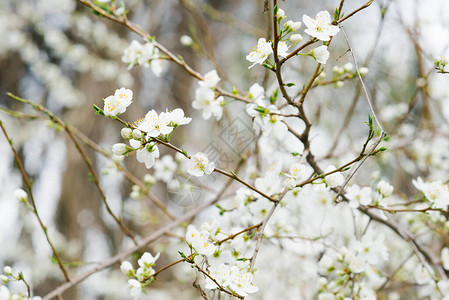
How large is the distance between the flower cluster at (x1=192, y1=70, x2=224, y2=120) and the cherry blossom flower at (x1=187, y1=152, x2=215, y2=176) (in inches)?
12.0

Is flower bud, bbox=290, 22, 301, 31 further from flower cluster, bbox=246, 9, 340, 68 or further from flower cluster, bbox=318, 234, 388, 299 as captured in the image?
flower cluster, bbox=318, 234, 388, 299

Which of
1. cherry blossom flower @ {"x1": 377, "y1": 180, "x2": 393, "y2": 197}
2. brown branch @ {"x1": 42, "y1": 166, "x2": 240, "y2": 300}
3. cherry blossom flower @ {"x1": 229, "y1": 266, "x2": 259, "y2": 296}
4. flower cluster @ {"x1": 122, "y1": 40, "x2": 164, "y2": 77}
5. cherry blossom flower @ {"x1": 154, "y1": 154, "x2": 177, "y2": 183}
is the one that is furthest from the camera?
cherry blossom flower @ {"x1": 154, "y1": 154, "x2": 177, "y2": 183}

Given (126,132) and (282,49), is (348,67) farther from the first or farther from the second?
(126,132)

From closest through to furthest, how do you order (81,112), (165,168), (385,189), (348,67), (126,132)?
(126,132) → (385,189) → (348,67) → (165,168) → (81,112)

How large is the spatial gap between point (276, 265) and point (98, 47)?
2375 mm

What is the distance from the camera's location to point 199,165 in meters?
0.80

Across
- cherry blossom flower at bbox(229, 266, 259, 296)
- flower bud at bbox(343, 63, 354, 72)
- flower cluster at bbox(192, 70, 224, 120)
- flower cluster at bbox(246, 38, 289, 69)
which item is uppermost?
flower bud at bbox(343, 63, 354, 72)

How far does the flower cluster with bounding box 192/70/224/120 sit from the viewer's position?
42.5 inches

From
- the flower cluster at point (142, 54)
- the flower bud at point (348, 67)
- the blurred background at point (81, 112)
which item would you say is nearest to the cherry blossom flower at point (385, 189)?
the flower bud at point (348, 67)

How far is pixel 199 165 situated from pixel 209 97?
336 mm

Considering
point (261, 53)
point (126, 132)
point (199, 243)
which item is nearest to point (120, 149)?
point (126, 132)

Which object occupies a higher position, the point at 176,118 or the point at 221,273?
the point at 176,118

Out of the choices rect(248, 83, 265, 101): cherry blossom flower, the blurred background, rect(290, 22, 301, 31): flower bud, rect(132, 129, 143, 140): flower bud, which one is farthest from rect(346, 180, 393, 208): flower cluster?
the blurred background

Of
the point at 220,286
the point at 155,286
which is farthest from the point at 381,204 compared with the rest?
the point at 155,286
